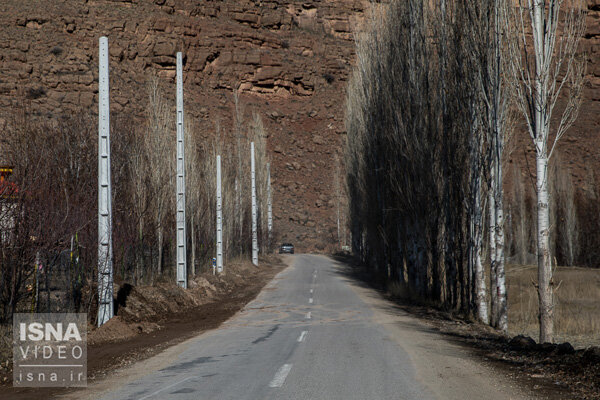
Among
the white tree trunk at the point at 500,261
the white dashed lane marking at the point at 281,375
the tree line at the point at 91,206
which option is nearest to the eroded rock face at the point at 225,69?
the tree line at the point at 91,206

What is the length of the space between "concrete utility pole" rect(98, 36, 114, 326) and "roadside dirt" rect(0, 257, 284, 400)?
26.0 inches

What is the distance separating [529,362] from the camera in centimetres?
1074

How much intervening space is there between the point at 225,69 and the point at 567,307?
79792 millimetres

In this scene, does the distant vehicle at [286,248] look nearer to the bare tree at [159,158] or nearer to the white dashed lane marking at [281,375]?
the bare tree at [159,158]

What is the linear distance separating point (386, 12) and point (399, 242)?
10757 millimetres

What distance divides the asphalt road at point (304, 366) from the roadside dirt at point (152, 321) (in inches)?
30.8

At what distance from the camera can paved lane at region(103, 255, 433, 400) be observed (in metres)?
8.15

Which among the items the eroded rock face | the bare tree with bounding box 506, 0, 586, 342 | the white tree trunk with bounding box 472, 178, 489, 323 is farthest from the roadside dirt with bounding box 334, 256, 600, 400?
the eroded rock face

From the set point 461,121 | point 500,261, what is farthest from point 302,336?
point 461,121

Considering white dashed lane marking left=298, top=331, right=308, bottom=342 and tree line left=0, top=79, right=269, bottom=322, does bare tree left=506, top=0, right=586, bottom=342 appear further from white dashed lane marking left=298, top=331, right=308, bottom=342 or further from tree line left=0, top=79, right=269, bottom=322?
tree line left=0, top=79, right=269, bottom=322

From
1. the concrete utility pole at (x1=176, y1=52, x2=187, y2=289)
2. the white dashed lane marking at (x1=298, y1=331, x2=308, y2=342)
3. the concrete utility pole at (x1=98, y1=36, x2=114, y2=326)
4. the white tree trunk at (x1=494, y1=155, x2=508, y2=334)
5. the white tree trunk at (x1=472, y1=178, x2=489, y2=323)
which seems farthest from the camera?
the concrete utility pole at (x1=176, y1=52, x2=187, y2=289)

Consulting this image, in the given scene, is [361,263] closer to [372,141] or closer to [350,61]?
[372,141]

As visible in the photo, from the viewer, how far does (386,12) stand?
2725 centimetres

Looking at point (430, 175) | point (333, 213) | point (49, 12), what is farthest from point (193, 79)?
point (430, 175)
